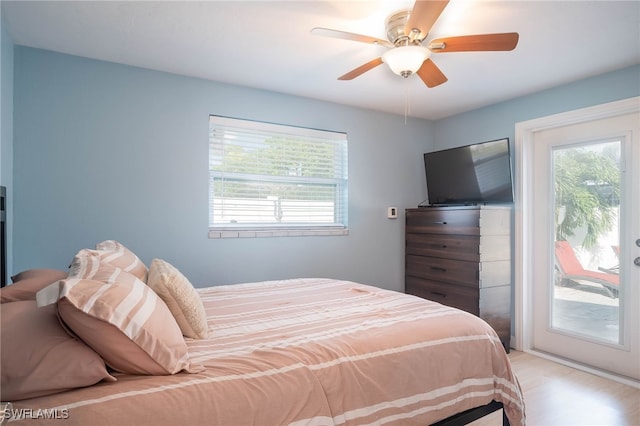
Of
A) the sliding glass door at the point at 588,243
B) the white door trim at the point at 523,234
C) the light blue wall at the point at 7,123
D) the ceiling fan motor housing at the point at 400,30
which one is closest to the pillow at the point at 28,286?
the light blue wall at the point at 7,123

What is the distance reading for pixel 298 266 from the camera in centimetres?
340

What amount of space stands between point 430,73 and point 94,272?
208 cm

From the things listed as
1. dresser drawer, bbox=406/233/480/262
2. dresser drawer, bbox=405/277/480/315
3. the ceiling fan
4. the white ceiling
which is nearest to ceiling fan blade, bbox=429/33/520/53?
the ceiling fan

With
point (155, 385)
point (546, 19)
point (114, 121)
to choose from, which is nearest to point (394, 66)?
point (546, 19)

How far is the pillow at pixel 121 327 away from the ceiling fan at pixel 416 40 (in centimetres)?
142

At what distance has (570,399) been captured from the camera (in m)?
2.42

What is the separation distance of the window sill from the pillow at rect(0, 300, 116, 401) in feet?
6.44

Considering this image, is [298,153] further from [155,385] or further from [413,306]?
[155,385]

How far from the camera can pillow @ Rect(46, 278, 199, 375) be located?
1025mm

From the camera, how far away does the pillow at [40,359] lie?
3.09ft

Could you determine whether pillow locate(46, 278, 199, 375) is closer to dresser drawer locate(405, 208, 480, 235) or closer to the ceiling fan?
the ceiling fan

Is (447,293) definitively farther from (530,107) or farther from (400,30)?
(400,30)

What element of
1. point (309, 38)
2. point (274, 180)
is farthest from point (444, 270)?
point (309, 38)

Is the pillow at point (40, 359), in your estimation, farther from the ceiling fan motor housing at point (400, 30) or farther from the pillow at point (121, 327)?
the ceiling fan motor housing at point (400, 30)
